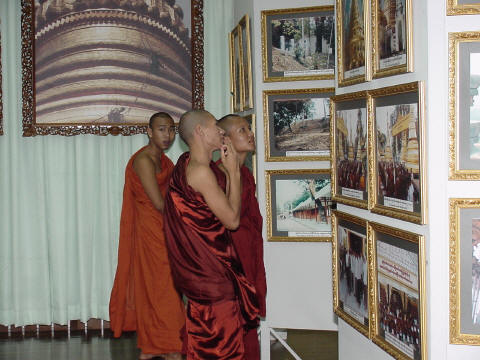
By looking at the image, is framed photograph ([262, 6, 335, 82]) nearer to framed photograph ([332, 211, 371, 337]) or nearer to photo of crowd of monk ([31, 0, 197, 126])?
framed photograph ([332, 211, 371, 337])

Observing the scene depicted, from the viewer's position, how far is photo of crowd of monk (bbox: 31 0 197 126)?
20.2 feet

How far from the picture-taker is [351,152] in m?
2.97

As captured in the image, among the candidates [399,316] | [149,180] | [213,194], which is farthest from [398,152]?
[149,180]

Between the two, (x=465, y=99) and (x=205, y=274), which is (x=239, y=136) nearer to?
(x=205, y=274)

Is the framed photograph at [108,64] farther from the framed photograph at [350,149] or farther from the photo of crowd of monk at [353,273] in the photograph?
the photo of crowd of monk at [353,273]

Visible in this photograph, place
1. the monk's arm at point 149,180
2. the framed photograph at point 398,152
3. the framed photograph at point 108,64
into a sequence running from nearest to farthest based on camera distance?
the framed photograph at point 398,152
the monk's arm at point 149,180
the framed photograph at point 108,64

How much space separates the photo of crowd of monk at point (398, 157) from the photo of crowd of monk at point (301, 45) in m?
2.04

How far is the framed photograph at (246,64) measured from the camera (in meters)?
4.85

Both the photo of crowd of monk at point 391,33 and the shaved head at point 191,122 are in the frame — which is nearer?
the photo of crowd of monk at point 391,33

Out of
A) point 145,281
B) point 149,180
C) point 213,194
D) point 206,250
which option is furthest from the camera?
point 145,281

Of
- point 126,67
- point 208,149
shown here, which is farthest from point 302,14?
point 126,67

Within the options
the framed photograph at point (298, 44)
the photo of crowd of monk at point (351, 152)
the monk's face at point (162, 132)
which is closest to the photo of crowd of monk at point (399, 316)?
the photo of crowd of monk at point (351, 152)

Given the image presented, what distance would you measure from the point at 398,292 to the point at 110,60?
4.47 meters

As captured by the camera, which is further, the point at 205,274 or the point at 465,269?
the point at 205,274
